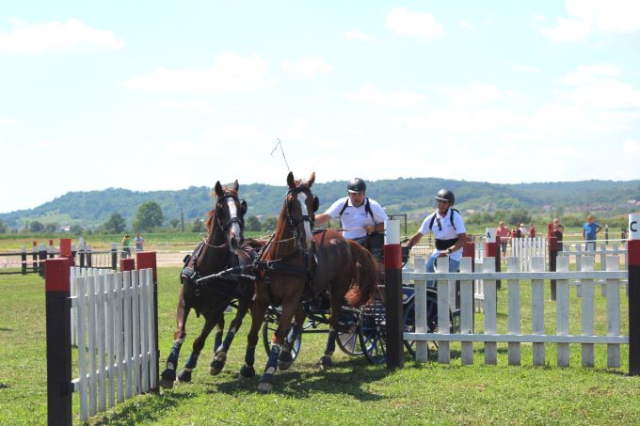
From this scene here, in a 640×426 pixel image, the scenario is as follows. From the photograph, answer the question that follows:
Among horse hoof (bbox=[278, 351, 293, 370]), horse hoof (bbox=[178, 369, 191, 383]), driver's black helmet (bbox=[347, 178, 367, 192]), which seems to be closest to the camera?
→ horse hoof (bbox=[178, 369, 191, 383])

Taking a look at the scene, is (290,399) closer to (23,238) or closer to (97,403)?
(97,403)

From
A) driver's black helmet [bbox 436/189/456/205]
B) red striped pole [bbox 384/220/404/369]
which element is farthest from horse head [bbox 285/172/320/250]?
driver's black helmet [bbox 436/189/456/205]

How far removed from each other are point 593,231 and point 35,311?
20.7m

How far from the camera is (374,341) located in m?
11.1

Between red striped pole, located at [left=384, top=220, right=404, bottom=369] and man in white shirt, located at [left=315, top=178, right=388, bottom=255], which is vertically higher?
man in white shirt, located at [left=315, top=178, right=388, bottom=255]

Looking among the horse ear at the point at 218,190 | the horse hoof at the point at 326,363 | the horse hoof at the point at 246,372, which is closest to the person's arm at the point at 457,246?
the horse hoof at the point at 326,363

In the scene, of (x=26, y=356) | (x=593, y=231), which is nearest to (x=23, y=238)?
(x=593, y=231)

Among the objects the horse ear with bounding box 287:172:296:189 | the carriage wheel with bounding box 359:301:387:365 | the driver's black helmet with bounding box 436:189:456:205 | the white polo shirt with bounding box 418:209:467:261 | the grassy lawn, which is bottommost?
the grassy lawn

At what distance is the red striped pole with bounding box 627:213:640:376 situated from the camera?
9.16 meters

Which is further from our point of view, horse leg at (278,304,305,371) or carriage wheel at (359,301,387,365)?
carriage wheel at (359,301,387,365)

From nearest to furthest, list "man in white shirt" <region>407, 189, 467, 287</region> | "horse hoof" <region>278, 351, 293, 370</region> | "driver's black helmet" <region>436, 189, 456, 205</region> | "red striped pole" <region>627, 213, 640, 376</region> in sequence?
"red striped pole" <region>627, 213, 640, 376</region>, "horse hoof" <region>278, 351, 293, 370</region>, "man in white shirt" <region>407, 189, 467, 287</region>, "driver's black helmet" <region>436, 189, 456, 205</region>

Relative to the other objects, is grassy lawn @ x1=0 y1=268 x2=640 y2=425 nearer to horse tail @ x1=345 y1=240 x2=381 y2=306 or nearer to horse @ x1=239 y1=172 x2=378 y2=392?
horse @ x1=239 y1=172 x2=378 y2=392

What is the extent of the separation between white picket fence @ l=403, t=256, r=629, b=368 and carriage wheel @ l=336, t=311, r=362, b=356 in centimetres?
96

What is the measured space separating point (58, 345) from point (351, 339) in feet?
18.2
